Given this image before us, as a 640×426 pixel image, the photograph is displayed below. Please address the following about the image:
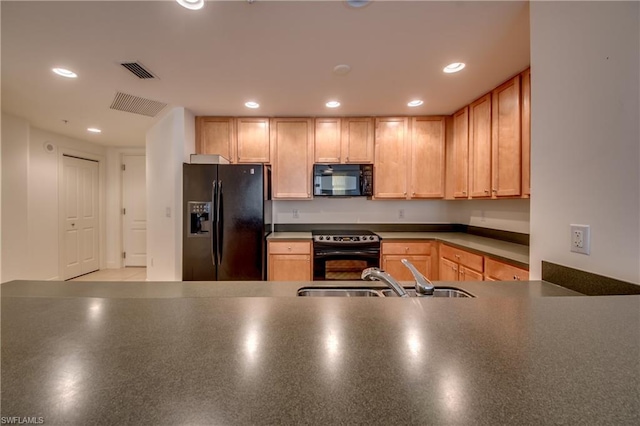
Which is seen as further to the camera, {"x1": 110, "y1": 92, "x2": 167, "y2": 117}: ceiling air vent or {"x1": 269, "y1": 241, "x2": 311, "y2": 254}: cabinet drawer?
{"x1": 269, "y1": 241, "x2": 311, "y2": 254}: cabinet drawer

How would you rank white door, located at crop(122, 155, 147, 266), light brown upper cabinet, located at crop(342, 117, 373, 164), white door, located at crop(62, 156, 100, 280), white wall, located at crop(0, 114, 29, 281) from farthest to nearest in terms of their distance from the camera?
white door, located at crop(122, 155, 147, 266) < white door, located at crop(62, 156, 100, 280) < light brown upper cabinet, located at crop(342, 117, 373, 164) < white wall, located at crop(0, 114, 29, 281)

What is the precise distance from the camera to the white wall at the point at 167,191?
300cm

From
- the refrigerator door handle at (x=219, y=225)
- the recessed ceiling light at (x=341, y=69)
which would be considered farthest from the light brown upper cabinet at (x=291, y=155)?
the recessed ceiling light at (x=341, y=69)

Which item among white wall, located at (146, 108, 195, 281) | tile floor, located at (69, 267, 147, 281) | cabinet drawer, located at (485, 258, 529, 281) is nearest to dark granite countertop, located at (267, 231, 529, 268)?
cabinet drawer, located at (485, 258, 529, 281)

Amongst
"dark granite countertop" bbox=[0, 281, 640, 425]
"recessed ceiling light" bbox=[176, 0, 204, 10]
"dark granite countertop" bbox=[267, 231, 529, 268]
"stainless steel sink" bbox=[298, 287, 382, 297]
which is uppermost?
"recessed ceiling light" bbox=[176, 0, 204, 10]

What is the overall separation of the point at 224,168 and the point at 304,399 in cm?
272

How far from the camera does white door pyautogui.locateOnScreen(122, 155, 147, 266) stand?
16.1 feet

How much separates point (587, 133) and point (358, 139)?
2.36 m

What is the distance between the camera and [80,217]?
14.4ft

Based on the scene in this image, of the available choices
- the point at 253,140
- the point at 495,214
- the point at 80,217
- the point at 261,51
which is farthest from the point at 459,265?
the point at 80,217

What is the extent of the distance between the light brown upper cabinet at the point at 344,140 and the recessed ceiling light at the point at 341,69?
3.59ft

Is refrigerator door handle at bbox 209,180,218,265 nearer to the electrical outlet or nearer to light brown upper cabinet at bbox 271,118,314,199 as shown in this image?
light brown upper cabinet at bbox 271,118,314,199

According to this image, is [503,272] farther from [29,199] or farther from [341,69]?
[29,199]

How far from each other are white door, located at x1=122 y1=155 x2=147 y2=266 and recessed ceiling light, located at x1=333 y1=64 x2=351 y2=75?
426cm
